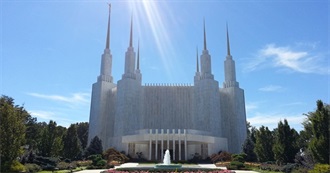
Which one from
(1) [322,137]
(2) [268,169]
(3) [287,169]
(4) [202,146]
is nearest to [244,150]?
(4) [202,146]

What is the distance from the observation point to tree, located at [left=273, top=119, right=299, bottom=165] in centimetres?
2338

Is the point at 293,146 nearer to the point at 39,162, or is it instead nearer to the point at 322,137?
the point at 322,137

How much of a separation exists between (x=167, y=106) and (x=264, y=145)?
2912 centimetres

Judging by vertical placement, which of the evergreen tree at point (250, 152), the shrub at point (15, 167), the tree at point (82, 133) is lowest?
the shrub at point (15, 167)

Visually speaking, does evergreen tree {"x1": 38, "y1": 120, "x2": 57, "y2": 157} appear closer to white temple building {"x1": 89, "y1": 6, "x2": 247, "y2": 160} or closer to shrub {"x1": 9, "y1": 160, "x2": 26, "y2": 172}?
shrub {"x1": 9, "y1": 160, "x2": 26, "y2": 172}

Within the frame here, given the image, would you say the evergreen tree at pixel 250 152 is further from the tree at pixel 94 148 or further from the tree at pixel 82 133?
the tree at pixel 82 133

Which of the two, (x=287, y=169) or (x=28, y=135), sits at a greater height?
(x=28, y=135)

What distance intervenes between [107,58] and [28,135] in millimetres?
20985

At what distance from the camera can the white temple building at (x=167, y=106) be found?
169 ft

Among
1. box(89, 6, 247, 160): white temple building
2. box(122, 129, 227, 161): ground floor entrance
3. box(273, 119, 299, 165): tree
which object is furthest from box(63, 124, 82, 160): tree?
box(273, 119, 299, 165): tree

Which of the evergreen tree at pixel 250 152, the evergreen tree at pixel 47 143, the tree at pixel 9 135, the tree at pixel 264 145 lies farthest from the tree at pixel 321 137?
the evergreen tree at pixel 47 143

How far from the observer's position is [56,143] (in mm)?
27375

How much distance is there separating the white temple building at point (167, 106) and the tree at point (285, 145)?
2605 cm

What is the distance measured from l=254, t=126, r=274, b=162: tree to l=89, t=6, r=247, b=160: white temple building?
20895 millimetres
